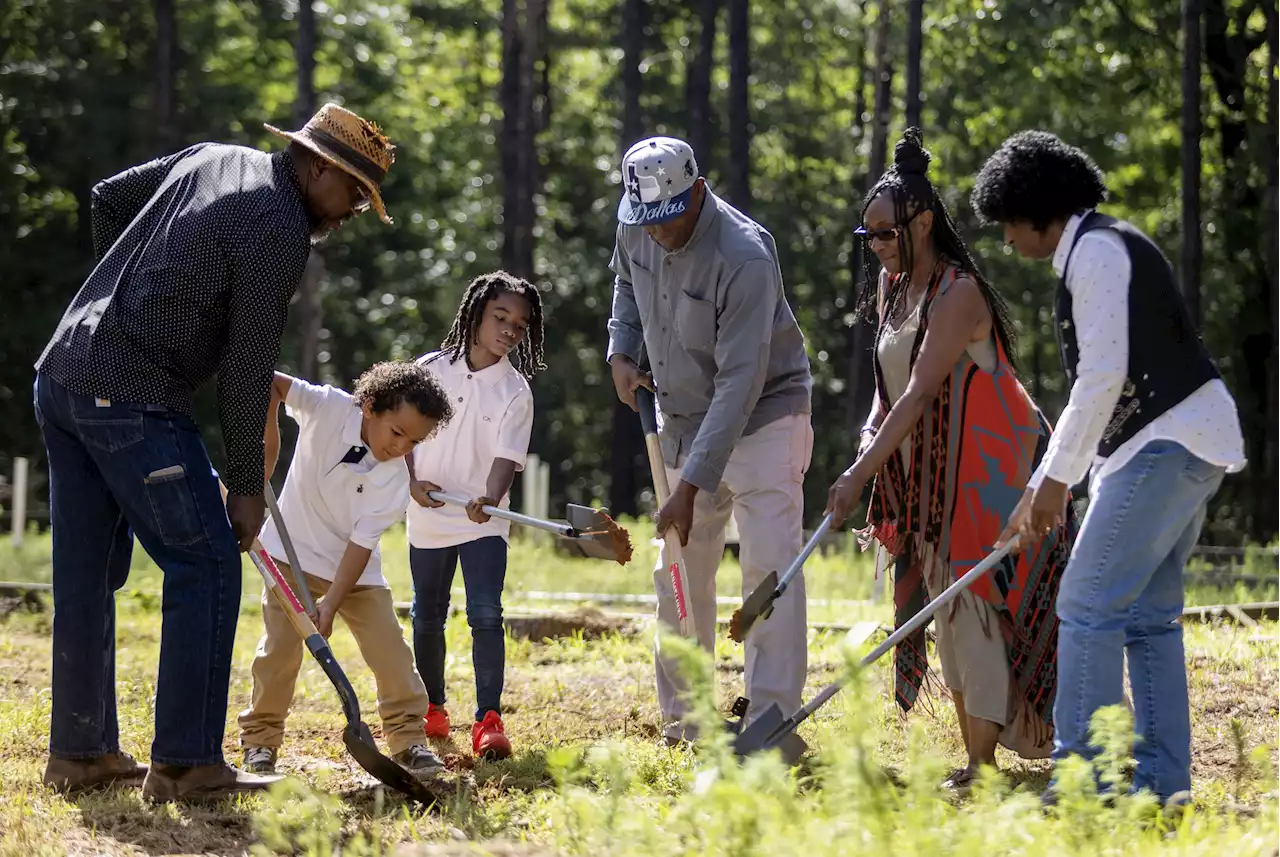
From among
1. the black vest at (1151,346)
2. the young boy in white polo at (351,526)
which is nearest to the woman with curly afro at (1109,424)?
the black vest at (1151,346)

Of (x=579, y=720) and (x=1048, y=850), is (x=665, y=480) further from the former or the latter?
(x=1048, y=850)

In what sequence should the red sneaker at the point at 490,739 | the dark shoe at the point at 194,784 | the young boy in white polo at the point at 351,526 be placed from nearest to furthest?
the dark shoe at the point at 194,784 < the young boy in white polo at the point at 351,526 < the red sneaker at the point at 490,739

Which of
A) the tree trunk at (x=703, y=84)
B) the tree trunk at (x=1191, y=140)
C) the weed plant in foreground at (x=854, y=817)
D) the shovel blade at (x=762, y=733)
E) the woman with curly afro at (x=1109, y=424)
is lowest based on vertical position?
the shovel blade at (x=762, y=733)

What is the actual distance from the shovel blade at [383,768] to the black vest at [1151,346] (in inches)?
92.4

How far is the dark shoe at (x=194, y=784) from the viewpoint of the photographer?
5281 millimetres

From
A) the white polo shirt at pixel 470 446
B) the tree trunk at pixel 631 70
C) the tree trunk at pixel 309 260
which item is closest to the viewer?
the white polo shirt at pixel 470 446

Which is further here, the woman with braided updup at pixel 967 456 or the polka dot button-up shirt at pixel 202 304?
the woman with braided updup at pixel 967 456

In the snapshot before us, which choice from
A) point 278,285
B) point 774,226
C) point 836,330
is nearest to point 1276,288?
point 774,226

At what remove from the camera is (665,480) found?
6.46 meters

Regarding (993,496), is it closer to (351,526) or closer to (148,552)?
(351,526)

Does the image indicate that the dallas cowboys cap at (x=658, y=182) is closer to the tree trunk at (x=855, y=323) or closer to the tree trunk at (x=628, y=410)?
the tree trunk at (x=628, y=410)

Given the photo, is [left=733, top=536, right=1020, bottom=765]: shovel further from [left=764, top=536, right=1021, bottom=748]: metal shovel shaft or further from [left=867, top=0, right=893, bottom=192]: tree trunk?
[left=867, top=0, right=893, bottom=192]: tree trunk

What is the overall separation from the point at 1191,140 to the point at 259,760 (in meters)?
16.3

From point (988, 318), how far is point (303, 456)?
2486 millimetres
